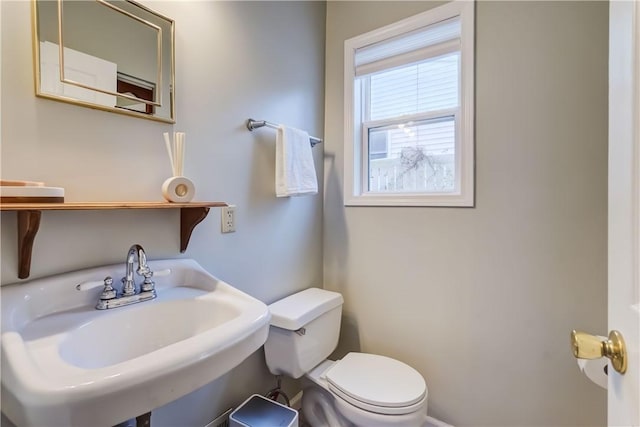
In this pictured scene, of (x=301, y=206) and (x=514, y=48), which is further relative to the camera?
(x=301, y=206)

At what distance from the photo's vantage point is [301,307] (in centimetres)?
141

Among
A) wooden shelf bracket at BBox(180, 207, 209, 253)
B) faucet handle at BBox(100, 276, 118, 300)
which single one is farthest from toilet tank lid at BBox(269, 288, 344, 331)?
faucet handle at BBox(100, 276, 118, 300)

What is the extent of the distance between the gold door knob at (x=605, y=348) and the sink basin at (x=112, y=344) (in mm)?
680

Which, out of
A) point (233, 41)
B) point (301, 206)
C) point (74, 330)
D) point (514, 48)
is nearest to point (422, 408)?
point (301, 206)

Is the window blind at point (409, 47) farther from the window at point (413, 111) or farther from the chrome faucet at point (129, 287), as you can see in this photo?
the chrome faucet at point (129, 287)

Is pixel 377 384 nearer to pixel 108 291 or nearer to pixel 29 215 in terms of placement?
pixel 108 291

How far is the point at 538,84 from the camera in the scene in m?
1.27

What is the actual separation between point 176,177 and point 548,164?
1467 mm

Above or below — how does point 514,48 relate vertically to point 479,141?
above

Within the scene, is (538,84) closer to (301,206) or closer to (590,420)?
(301,206)
